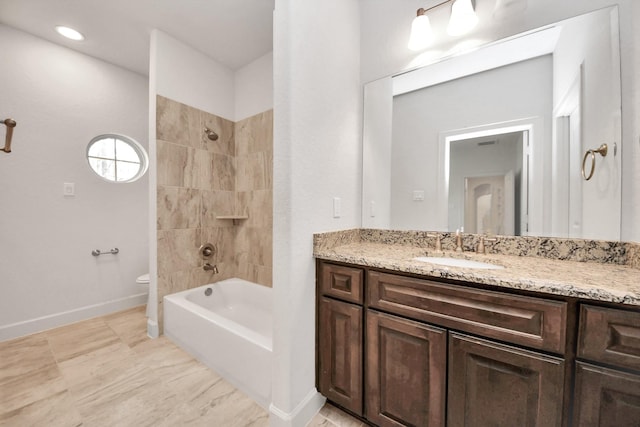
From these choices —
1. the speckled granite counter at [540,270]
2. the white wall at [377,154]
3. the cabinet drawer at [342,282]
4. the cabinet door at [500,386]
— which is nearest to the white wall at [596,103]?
the speckled granite counter at [540,270]

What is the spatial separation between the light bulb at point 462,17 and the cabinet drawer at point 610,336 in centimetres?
149

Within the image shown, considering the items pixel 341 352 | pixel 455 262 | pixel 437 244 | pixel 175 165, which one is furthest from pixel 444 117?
pixel 175 165

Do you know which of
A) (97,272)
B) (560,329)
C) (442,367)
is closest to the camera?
(560,329)

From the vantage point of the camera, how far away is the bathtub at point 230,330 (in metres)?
1.46

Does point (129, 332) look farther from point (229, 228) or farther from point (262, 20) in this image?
point (262, 20)

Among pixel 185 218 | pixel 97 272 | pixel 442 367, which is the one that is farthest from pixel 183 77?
pixel 442 367

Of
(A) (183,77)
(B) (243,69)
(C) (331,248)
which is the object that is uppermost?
(B) (243,69)

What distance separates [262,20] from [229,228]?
2012mm

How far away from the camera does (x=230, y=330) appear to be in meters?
1.59

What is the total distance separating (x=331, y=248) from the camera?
1.46 metres

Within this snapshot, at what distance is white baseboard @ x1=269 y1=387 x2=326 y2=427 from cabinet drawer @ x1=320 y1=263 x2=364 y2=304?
1.94 ft

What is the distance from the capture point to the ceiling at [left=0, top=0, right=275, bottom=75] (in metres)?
1.87

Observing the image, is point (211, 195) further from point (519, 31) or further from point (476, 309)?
point (519, 31)

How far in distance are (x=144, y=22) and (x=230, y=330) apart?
260cm
